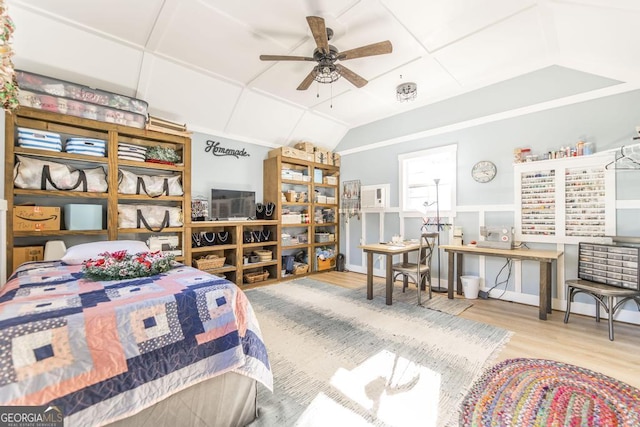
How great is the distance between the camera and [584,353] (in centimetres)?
219

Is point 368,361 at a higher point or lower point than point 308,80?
lower

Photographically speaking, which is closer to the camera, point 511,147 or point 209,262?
point 511,147

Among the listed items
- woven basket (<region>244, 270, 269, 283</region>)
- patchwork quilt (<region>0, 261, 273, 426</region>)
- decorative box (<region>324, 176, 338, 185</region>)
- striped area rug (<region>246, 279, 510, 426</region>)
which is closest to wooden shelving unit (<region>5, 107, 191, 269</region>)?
woven basket (<region>244, 270, 269, 283</region>)

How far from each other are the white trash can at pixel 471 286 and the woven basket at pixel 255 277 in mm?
3069

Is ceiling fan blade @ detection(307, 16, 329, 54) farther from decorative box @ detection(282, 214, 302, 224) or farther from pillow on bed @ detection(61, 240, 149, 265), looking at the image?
decorative box @ detection(282, 214, 302, 224)

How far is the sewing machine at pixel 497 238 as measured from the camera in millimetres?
3303

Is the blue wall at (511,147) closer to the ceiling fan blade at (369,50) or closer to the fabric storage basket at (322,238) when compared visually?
the fabric storage basket at (322,238)

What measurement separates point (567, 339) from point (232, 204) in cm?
436

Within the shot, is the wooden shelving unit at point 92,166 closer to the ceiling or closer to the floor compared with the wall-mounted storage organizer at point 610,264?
closer to the ceiling

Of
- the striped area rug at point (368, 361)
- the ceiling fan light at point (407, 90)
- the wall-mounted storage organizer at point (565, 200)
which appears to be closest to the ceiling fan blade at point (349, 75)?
the ceiling fan light at point (407, 90)

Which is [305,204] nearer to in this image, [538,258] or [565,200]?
[538,258]

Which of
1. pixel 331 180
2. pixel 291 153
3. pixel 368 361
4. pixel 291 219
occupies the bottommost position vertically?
pixel 368 361

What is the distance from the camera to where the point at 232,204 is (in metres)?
4.23

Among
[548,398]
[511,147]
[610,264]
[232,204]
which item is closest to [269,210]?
[232,204]
